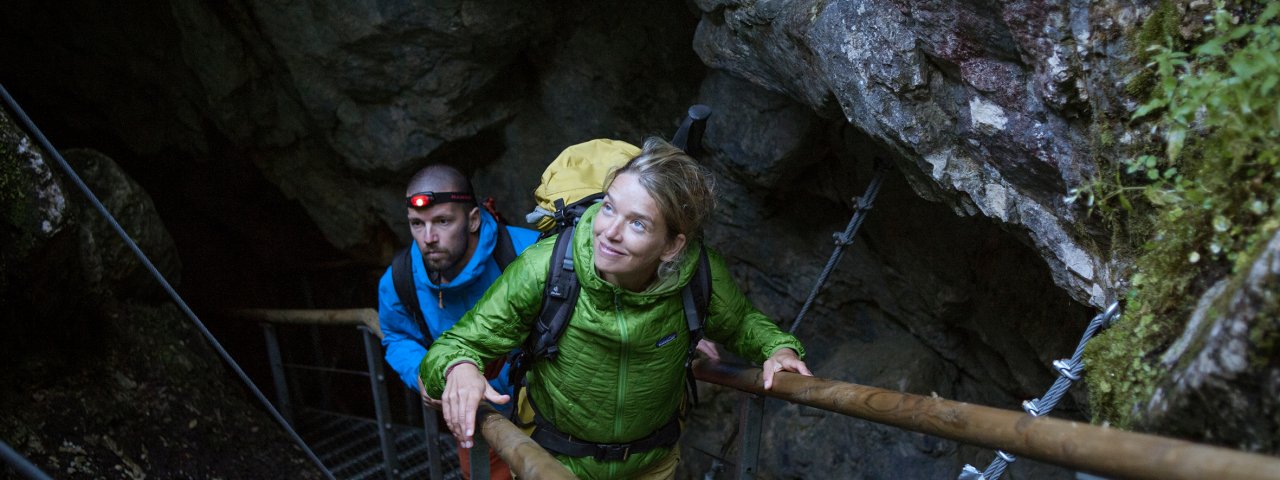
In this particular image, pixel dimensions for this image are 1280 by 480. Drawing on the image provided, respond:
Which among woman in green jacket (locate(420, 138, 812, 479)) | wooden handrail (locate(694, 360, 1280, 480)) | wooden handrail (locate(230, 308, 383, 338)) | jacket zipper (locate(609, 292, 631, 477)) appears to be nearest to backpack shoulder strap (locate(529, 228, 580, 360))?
woman in green jacket (locate(420, 138, 812, 479))

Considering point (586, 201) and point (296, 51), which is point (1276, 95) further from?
point (296, 51)

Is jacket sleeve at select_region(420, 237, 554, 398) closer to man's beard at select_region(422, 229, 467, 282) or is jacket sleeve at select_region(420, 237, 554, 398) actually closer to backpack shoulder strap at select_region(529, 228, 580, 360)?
backpack shoulder strap at select_region(529, 228, 580, 360)

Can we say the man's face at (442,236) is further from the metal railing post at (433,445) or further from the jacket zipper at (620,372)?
the jacket zipper at (620,372)

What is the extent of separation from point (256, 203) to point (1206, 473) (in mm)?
7755

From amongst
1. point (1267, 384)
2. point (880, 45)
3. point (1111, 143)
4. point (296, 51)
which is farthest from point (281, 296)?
point (1267, 384)

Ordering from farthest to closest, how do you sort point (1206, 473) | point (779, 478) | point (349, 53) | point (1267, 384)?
point (349, 53) → point (779, 478) → point (1267, 384) → point (1206, 473)

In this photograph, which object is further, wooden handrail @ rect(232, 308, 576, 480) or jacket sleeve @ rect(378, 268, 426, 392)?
jacket sleeve @ rect(378, 268, 426, 392)

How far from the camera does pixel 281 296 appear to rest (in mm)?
8500

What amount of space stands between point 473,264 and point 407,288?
277 mm

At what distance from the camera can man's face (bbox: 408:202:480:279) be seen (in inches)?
132

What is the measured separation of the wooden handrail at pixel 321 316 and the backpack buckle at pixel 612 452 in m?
1.53

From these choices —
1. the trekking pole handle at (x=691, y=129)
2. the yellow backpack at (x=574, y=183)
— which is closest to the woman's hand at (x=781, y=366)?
the yellow backpack at (x=574, y=183)

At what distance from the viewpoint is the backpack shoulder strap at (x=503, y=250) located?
346cm

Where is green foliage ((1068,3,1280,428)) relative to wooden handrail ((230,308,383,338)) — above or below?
above
